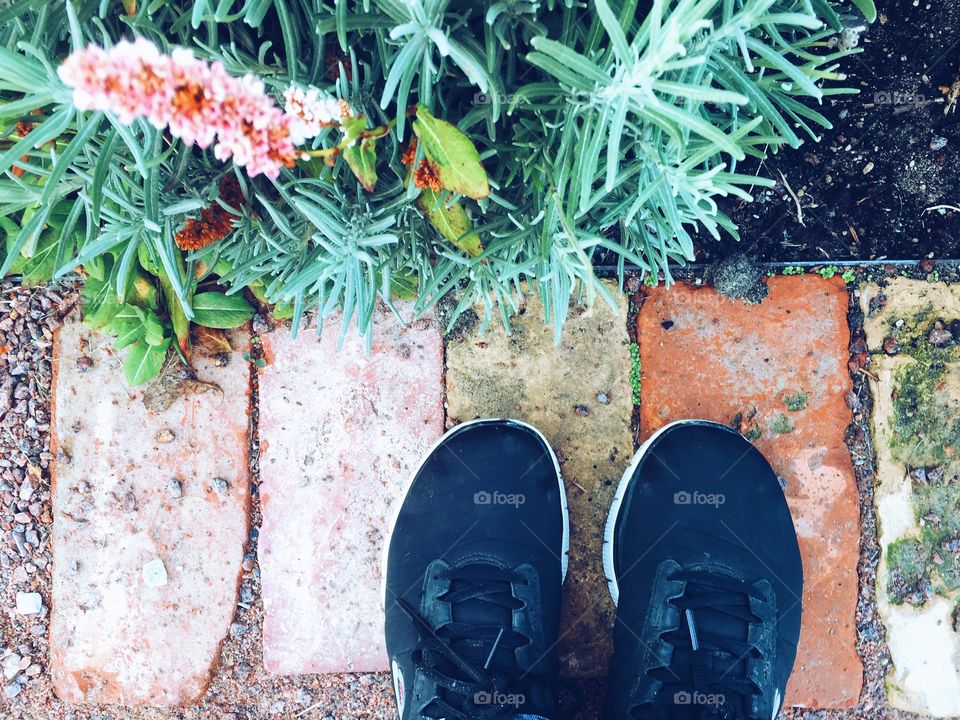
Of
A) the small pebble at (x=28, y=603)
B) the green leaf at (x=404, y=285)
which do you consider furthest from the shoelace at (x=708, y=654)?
the small pebble at (x=28, y=603)

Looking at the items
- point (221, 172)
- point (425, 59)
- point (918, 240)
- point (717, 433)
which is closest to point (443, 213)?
point (425, 59)

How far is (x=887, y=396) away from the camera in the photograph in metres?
2.20

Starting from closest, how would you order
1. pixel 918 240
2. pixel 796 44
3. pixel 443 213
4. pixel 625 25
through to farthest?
1. pixel 625 25
2. pixel 796 44
3. pixel 443 213
4. pixel 918 240

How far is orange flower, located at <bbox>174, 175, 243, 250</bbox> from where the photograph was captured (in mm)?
1599

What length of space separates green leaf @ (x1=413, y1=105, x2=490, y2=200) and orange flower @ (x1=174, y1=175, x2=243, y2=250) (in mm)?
548

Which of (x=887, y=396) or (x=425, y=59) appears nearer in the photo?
(x=425, y=59)

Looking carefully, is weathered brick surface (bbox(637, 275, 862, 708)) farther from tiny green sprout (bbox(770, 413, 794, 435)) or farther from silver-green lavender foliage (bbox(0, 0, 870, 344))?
silver-green lavender foliage (bbox(0, 0, 870, 344))

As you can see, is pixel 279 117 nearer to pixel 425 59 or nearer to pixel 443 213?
pixel 425 59

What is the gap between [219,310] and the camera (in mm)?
2043

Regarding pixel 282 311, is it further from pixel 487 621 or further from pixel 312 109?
pixel 487 621

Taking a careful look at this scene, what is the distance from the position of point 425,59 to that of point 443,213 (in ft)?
1.12

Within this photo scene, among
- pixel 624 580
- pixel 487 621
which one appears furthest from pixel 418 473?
pixel 624 580

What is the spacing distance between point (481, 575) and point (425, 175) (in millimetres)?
1329

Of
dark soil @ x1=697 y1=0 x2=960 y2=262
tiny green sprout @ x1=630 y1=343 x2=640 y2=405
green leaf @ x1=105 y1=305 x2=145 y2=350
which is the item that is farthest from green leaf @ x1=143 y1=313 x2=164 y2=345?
dark soil @ x1=697 y1=0 x2=960 y2=262
